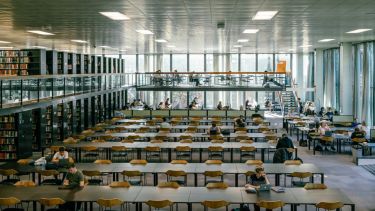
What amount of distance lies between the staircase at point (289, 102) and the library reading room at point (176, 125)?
7 cm

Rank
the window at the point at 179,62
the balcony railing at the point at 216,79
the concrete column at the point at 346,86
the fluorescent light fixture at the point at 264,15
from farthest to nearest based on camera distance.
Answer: the window at the point at 179,62
the balcony railing at the point at 216,79
the concrete column at the point at 346,86
the fluorescent light fixture at the point at 264,15

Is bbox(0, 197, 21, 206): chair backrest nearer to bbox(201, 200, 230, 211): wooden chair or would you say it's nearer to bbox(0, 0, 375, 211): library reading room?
bbox(0, 0, 375, 211): library reading room

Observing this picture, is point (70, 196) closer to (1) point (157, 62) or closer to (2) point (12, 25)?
(2) point (12, 25)

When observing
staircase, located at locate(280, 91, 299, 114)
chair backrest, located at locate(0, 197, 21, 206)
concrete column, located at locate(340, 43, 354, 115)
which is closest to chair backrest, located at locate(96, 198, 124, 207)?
chair backrest, located at locate(0, 197, 21, 206)

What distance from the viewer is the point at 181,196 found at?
27.7 feet

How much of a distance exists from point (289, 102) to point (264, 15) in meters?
20.8

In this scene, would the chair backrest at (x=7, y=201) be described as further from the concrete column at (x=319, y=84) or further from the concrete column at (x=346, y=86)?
the concrete column at (x=319, y=84)

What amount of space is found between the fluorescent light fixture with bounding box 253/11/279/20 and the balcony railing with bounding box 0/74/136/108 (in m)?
7.28

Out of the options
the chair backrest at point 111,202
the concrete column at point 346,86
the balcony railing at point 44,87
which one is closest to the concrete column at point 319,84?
the concrete column at point 346,86

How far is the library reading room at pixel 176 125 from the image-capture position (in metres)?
9.07

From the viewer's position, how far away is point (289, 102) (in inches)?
1246

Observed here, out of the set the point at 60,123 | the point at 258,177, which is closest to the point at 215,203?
the point at 258,177

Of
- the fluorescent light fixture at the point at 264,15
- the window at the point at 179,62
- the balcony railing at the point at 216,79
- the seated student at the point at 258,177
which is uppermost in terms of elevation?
the window at the point at 179,62

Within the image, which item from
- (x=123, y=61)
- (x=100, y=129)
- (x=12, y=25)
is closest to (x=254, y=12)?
(x=12, y=25)
